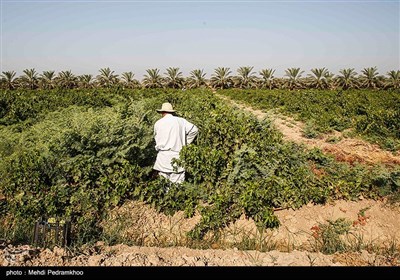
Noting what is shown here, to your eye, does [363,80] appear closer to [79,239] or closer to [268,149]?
[268,149]

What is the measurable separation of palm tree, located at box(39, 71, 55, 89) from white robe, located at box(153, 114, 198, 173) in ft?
147

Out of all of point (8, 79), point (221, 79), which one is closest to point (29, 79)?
point (8, 79)

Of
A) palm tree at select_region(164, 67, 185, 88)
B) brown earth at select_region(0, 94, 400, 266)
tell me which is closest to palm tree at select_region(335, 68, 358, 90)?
palm tree at select_region(164, 67, 185, 88)

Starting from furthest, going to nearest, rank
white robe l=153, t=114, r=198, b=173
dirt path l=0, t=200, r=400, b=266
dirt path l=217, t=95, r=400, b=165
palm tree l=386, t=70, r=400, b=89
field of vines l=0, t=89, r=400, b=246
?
palm tree l=386, t=70, r=400, b=89, dirt path l=217, t=95, r=400, b=165, white robe l=153, t=114, r=198, b=173, field of vines l=0, t=89, r=400, b=246, dirt path l=0, t=200, r=400, b=266

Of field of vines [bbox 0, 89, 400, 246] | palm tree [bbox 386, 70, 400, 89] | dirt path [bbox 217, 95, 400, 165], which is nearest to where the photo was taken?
field of vines [bbox 0, 89, 400, 246]

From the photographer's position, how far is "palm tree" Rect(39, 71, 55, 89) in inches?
1713

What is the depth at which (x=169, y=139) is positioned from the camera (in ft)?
15.9

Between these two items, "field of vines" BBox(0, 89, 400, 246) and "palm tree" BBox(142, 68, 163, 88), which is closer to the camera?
"field of vines" BBox(0, 89, 400, 246)

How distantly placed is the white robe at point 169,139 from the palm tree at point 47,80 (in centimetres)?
4469

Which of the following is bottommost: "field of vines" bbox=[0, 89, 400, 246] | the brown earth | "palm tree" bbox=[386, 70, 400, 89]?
the brown earth

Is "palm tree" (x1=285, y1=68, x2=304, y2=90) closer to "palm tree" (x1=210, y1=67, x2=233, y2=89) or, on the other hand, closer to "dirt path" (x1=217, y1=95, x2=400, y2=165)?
"palm tree" (x1=210, y1=67, x2=233, y2=89)

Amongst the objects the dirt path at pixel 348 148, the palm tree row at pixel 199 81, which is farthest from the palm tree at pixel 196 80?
the dirt path at pixel 348 148

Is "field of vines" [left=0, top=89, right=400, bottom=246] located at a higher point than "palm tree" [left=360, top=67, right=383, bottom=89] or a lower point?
lower
